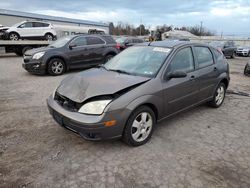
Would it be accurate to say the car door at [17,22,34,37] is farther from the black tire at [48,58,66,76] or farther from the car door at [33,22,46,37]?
the black tire at [48,58,66,76]

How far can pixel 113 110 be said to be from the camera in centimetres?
293

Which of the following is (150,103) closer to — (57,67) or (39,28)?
(57,67)

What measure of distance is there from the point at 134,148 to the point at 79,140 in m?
0.91

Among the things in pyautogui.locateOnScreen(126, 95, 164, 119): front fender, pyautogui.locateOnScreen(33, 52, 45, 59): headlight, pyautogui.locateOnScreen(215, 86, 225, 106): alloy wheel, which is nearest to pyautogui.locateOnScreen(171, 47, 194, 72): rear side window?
pyautogui.locateOnScreen(126, 95, 164, 119): front fender

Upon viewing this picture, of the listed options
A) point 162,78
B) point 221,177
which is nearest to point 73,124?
point 162,78

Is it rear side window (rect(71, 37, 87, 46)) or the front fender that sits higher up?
rear side window (rect(71, 37, 87, 46))

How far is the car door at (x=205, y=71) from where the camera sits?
14.2ft

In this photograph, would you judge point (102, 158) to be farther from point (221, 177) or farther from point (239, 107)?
point (239, 107)

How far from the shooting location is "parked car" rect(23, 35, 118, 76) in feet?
26.7

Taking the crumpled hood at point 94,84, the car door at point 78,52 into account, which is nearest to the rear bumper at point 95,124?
the crumpled hood at point 94,84

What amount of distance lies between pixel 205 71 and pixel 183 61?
709mm

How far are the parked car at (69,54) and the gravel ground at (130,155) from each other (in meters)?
3.88

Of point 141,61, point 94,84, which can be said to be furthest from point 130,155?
point 141,61

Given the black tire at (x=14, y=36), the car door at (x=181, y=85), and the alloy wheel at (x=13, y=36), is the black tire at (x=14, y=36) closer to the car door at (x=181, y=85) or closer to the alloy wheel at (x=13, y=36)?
the alloy wheel at (x=13, y=36)
